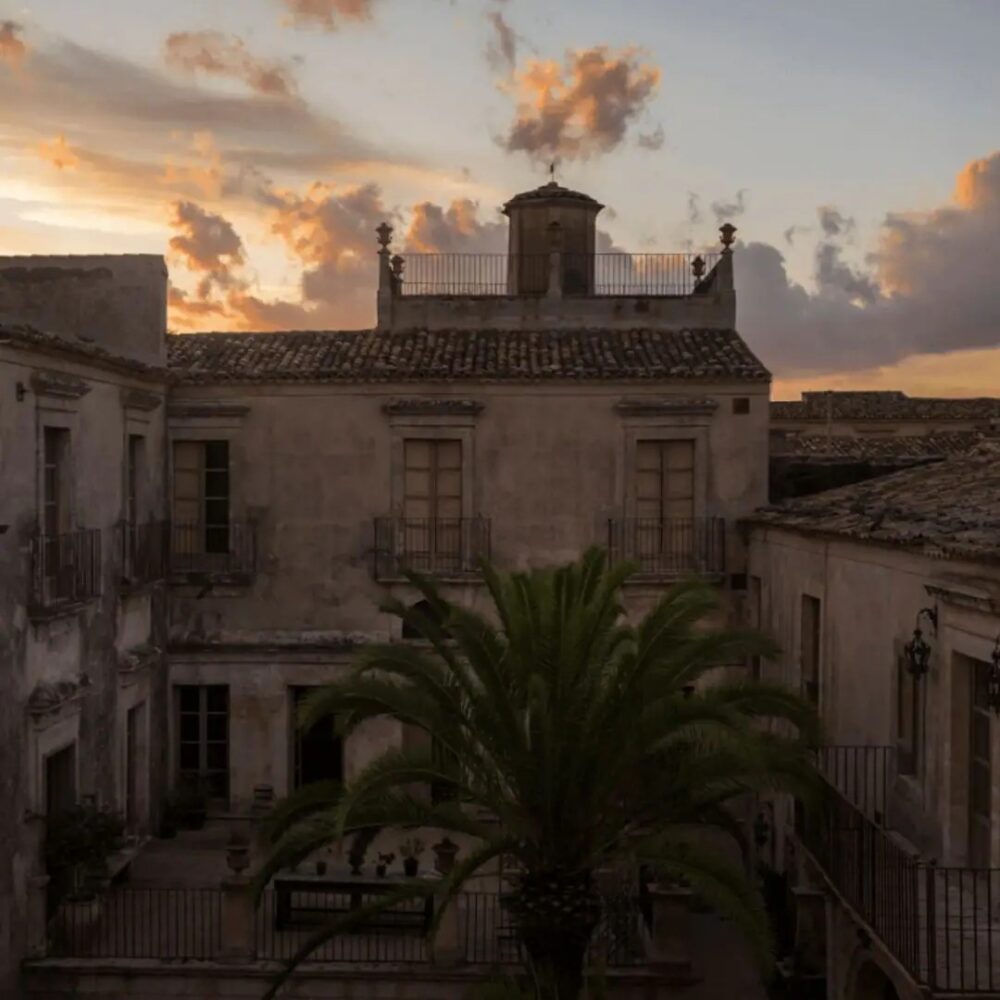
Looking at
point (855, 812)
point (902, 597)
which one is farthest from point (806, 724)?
point (902, 597)

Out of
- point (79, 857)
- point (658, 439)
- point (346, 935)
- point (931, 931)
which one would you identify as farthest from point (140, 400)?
point (931, 931)

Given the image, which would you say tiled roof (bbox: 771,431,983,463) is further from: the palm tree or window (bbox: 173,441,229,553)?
the palm tree

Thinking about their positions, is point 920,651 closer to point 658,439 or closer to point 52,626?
point 658,439

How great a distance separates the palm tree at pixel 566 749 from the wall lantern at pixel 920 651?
1.16 m

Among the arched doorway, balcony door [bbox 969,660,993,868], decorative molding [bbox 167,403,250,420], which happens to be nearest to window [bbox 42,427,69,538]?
decorative molding [bbox 167,403,250,420]

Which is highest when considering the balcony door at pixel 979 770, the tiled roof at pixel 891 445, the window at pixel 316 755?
the tiled roof at pixel 891 445

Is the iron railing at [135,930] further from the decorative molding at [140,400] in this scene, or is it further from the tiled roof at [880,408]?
the tiled roof at [880,408]

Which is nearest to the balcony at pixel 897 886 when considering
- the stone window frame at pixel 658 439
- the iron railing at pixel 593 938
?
the iron railing at pixel 593 938

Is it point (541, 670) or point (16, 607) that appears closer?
point (541, 670)

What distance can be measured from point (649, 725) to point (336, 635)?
10.9 m

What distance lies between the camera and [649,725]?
13.0 metres

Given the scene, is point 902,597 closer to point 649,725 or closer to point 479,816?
point 649,725

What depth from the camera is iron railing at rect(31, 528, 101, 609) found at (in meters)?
16.7

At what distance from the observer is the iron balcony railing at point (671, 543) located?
75.0 feet
